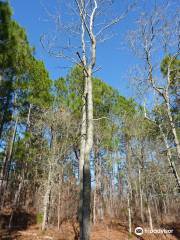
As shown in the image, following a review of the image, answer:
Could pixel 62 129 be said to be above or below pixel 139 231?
above

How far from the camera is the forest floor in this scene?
472 inches

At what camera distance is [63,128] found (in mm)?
15469

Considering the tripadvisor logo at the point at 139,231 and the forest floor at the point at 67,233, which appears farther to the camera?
the tripadvisor logo at the point at 139,231

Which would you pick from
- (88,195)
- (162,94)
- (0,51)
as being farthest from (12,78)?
(88,195)

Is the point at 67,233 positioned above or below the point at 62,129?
below

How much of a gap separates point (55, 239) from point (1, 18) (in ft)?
33.8

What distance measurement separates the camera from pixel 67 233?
1309cm

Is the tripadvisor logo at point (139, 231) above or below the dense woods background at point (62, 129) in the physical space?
below

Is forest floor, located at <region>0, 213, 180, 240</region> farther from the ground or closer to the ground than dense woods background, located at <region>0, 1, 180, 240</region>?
closer to the ground

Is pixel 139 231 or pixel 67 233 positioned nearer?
pixel 67 233

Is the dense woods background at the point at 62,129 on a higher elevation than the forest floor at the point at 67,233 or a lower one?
higher

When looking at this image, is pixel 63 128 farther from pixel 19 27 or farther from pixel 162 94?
pixel 162 94

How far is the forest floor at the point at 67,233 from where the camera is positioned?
12.0 m

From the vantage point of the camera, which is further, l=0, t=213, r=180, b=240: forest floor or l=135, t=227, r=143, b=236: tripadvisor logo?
l=135, t=227, r=143, b=236: tripadvisor logo
